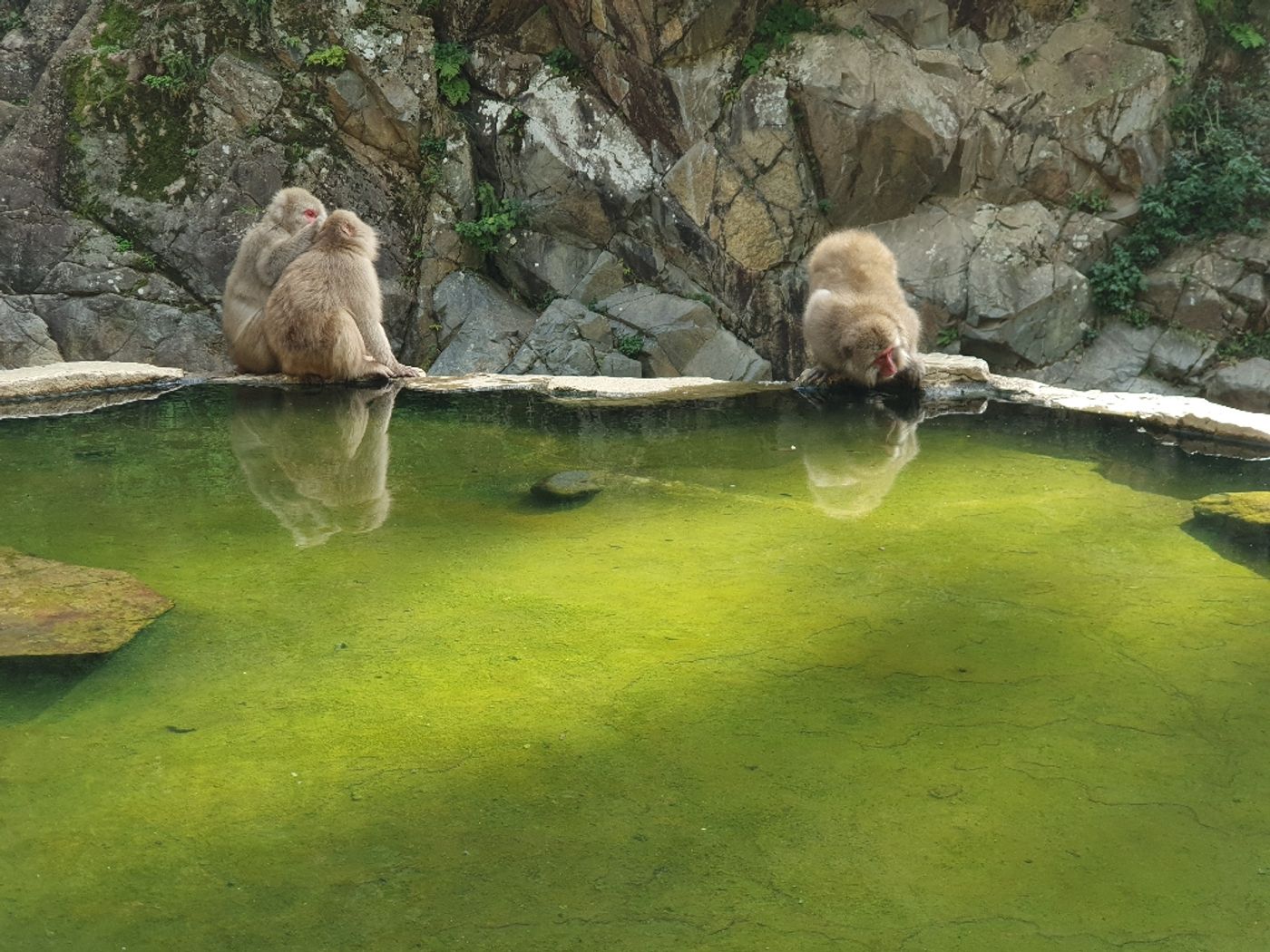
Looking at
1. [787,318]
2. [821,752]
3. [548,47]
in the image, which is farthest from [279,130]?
[821,752]

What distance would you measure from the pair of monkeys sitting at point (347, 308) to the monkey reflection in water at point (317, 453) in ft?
1.03

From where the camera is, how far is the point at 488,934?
230 centimetres

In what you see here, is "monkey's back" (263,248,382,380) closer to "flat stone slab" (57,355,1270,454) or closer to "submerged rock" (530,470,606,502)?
"flat stone slab" (57,355,1270,454)

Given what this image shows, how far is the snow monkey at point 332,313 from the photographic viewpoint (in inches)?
285

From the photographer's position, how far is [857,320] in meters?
7.24

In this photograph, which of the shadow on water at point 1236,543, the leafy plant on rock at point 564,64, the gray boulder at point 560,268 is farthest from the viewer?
the leafy plant on rock at point 564,64

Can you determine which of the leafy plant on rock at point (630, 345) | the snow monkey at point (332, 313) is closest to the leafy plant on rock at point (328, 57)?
the leafy plant on rock at point (630, 345)

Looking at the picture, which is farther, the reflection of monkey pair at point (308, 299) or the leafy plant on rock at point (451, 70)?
the leafy plant on rock at point (451, 70)

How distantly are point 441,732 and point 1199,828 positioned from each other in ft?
6.09

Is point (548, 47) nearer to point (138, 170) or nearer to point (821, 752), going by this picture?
point (138, 170)

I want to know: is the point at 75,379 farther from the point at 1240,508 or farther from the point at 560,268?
the point at 560,268

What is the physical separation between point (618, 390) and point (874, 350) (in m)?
1.56

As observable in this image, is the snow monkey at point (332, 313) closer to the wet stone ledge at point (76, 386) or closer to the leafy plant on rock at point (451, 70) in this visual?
the wet stone ledge at point (76, 386)

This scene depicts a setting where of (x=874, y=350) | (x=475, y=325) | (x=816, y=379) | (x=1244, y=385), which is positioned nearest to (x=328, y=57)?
(x=475, y=325)
